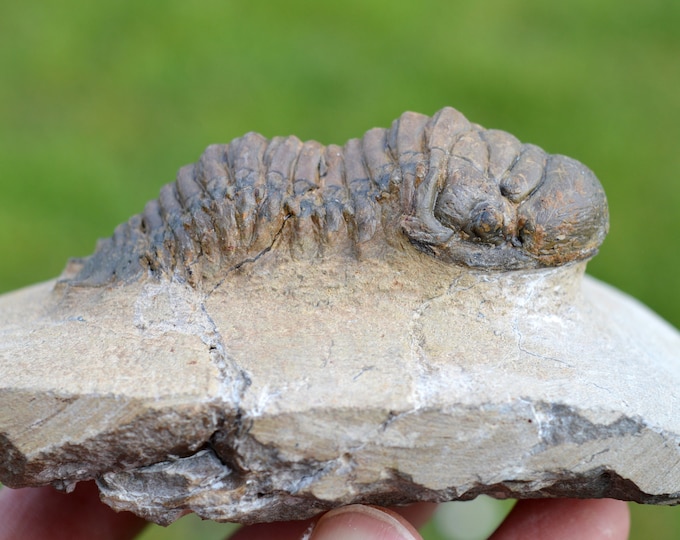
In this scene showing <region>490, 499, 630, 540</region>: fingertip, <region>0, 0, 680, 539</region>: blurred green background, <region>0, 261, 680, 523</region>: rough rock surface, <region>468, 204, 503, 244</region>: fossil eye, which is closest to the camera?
<region>0, 261, 680, 523</region>: rough rock surface

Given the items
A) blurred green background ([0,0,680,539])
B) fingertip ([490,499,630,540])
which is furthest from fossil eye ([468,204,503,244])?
blurred green background ([0,0,680,539])

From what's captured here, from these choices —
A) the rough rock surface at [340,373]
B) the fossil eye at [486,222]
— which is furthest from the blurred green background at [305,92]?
the fossil eye at [486,222]

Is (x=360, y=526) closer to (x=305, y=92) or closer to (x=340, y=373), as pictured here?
(x=340, y=373)

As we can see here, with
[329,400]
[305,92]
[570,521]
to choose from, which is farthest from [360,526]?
[305,92]

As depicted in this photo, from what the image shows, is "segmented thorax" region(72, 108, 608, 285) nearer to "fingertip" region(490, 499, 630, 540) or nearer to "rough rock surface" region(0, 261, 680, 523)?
"rough rock surface" region(0, 261, 680, 523)

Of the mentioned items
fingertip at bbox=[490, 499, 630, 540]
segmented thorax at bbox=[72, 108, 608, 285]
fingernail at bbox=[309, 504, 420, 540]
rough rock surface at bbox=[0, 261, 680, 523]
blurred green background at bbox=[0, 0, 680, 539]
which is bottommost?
fingertip at bbox=[490, 499, 630, 540]
